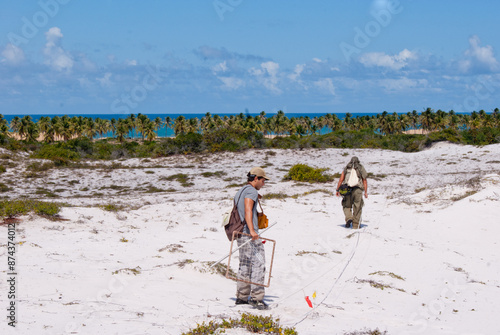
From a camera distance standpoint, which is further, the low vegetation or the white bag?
the white bag

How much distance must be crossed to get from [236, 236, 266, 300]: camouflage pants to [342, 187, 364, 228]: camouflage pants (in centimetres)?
627

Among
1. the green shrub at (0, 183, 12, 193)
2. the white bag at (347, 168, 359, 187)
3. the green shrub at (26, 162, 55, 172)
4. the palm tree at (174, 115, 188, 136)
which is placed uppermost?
the palm tree at (174, 115, 188, 136)

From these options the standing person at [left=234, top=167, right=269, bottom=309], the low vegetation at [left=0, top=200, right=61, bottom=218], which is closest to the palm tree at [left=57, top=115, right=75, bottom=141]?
the low vegetation at [left=0, top=200, right=61, bottom=218]

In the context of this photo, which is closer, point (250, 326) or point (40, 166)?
point (250, 326)

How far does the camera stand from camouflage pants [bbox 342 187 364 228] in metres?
12.1

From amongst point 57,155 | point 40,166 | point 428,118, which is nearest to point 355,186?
point 40,166

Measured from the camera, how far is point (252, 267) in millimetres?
6367

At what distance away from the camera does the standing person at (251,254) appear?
632cm

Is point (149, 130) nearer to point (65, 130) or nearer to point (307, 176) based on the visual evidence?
point (65, 130)

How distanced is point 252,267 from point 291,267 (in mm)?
2874

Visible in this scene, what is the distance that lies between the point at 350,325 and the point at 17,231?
7.94 m

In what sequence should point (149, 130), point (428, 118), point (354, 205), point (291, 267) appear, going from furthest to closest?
1. point (428, 118)
2. point (149, 130)
3. point (354, 205)
4. point (291, 267)

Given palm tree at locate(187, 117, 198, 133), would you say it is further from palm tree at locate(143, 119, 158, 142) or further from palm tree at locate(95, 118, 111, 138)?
palm tree at locate(95, 118, 111, 138)

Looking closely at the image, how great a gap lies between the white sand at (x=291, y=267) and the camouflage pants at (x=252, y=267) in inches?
11.3
